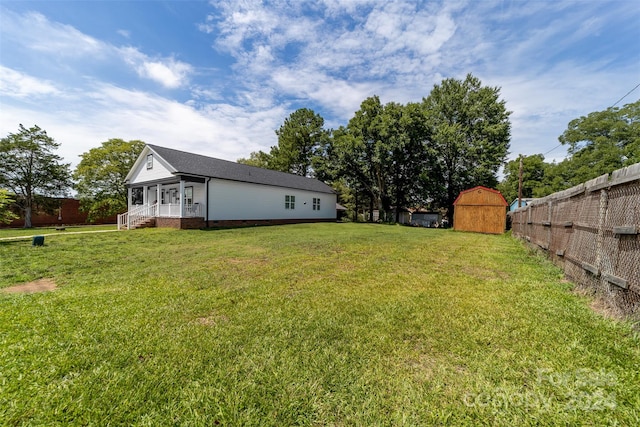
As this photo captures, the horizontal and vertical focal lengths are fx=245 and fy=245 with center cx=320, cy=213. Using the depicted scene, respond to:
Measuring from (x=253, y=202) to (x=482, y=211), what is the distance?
660 inches

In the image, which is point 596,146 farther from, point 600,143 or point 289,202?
point 289,202

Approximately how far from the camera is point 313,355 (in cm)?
227

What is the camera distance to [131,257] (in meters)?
6.84

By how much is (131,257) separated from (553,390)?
8602 millimetres

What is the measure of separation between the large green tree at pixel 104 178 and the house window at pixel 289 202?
52.1 feet

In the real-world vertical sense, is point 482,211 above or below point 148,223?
above

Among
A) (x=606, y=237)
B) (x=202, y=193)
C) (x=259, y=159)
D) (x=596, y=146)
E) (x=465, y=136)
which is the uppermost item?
(x=465, y=136)

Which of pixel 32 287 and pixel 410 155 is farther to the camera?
pixel 410 155

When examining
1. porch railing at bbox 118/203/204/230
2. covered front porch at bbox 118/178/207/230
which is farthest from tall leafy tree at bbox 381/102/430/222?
porch railing at bbox 118/203/204/230

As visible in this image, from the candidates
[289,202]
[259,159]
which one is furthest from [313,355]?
[259,159]

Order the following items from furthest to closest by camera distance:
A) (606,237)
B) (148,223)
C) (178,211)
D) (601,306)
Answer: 1. (148,223)
2. (178,211)
3. (606,237)
4. (601,306)

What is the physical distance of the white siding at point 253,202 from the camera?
17155mm

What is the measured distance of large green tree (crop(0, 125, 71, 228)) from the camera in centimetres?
2172

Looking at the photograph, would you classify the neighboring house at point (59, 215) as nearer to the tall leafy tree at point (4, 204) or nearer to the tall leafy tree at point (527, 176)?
the tall leafy tree at point (4, 204)
